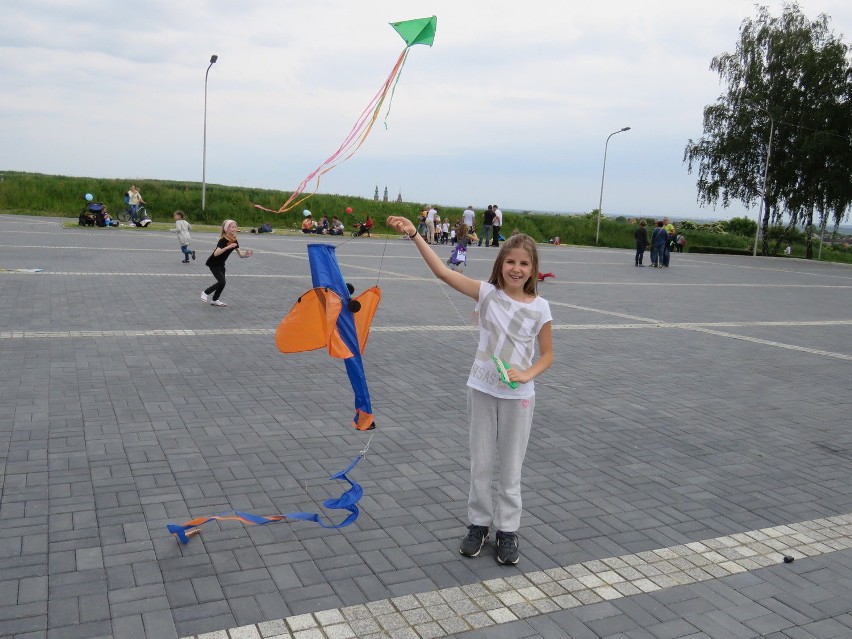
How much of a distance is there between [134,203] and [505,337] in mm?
30364

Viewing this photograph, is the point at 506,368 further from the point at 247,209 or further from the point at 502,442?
Result: the point at 247,209

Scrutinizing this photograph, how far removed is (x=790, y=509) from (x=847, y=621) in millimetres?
1501

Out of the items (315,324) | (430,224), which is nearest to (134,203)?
(430,224)

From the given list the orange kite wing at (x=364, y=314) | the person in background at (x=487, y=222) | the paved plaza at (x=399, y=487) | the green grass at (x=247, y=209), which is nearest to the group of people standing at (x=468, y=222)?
the person in background at (x=487, y=222)

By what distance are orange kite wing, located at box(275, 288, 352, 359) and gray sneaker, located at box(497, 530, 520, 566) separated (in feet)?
4.21

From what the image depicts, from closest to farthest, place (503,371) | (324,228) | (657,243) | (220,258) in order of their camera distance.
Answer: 1. (503,371)
2. (220,258)
3. (657,243)
4. (324,228)

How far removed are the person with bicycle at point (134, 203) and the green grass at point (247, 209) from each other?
2.94 metres

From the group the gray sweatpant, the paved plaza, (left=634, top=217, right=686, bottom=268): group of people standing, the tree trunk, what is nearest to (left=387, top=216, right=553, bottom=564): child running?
the gray sweatpant

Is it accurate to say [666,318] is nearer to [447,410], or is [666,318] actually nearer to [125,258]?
[447,410]

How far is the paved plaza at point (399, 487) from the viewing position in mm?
3643

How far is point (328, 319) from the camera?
4.36 metres

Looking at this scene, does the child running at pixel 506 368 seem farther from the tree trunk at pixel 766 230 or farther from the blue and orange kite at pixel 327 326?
the tree trunk at pixel 766 230

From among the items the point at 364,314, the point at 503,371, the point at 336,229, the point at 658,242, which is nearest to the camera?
the point at 503,371

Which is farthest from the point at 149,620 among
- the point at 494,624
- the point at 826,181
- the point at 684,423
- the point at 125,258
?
the point at 826,181
